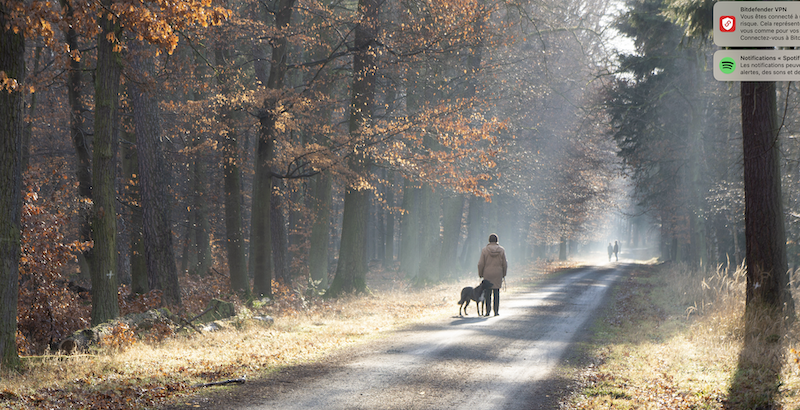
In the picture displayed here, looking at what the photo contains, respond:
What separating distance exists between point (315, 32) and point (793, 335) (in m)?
14.1

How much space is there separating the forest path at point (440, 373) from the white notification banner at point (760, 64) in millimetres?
5232

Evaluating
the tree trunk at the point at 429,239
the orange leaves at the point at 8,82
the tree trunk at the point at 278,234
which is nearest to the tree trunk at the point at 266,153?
the tree trunk at the point at 278,234

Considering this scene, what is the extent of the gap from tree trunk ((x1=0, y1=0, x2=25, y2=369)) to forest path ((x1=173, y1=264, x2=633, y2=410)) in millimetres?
3198

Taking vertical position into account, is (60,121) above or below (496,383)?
above

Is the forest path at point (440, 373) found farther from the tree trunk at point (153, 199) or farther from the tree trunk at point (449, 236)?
the tree trunk at point (449, 236)

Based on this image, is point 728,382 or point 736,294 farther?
point 736,294

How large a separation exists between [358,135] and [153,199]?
5.49 metres

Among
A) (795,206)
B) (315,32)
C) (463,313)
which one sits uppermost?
(315,32)

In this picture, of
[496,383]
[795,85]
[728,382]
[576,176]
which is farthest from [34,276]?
[576,176]

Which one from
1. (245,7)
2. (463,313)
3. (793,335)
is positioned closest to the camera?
(793,335)

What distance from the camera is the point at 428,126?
16766 mm

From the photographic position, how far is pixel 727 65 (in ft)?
30.8

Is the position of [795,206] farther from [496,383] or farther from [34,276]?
[34,276]

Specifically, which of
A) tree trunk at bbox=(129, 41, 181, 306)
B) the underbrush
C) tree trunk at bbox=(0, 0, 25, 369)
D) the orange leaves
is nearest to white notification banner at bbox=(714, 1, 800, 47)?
the underbrush
